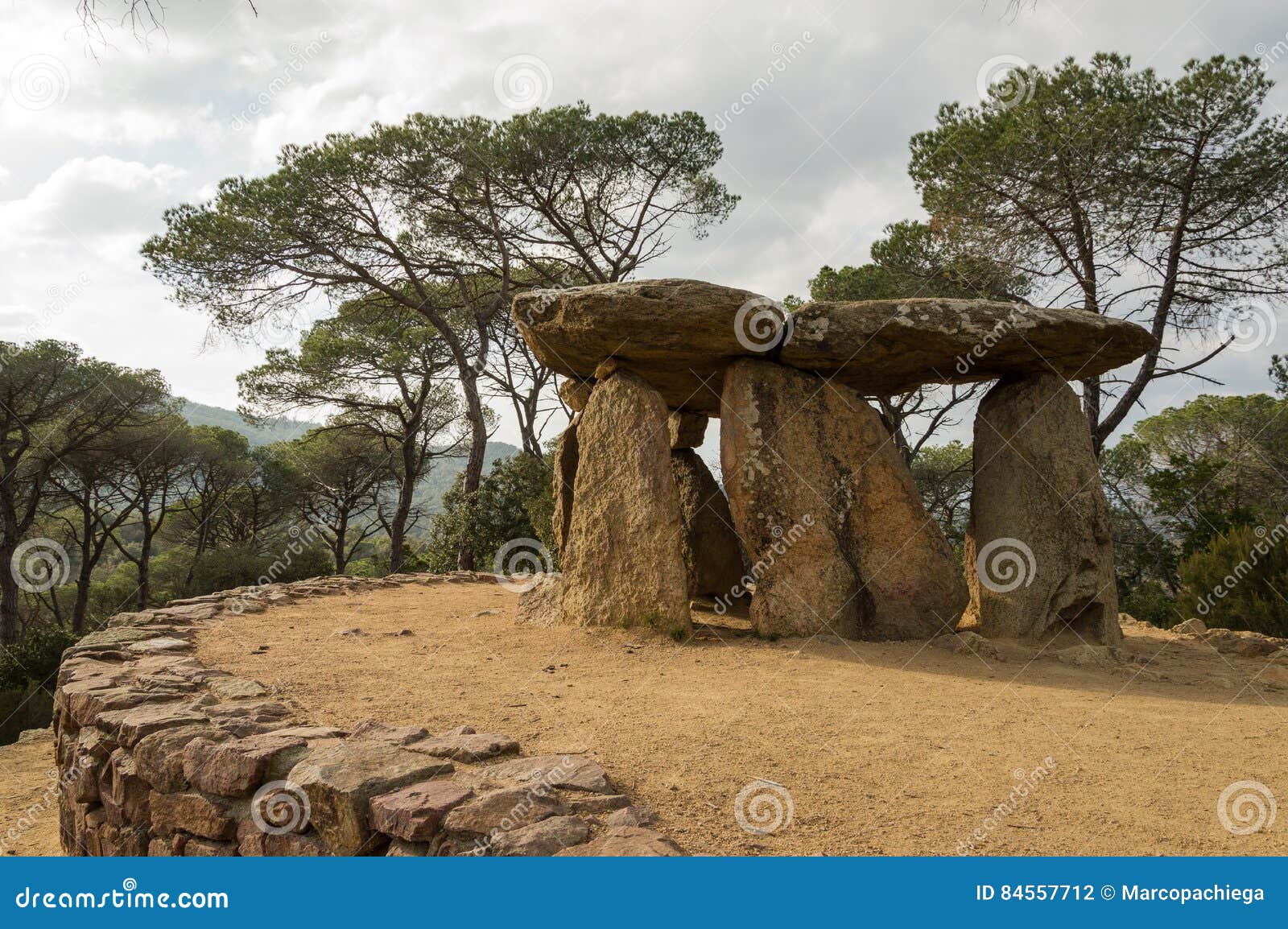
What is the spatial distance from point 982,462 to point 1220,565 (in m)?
3.58

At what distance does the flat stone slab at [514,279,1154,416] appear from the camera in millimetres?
7633

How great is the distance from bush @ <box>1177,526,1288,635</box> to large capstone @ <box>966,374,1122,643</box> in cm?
238

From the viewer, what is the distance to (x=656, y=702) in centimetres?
523

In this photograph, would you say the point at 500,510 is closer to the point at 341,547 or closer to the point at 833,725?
the point at 341,547

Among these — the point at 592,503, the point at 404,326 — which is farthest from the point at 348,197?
the point at 592,503

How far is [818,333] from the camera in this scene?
7.95 meters

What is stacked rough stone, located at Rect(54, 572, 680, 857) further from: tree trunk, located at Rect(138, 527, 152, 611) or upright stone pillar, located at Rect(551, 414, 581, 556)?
tree trunk, located at Rect(138, 527, 152, 611)

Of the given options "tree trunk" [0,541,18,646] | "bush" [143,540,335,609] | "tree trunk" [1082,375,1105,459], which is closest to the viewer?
"tree trunk" [1082,375,1105,459]

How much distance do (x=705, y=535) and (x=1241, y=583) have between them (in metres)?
5.98

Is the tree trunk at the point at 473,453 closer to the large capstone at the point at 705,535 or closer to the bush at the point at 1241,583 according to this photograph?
the large capstone at the point at 705,535

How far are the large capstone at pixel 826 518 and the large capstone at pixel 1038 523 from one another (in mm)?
433

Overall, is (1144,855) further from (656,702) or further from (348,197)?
(348,197)

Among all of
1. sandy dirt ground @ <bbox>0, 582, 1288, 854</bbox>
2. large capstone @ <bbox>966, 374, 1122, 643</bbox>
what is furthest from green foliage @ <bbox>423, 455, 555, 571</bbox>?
large capstone @ <bbox>966, 374, 1122, 643</bbox>

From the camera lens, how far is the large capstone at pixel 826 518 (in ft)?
25.0
